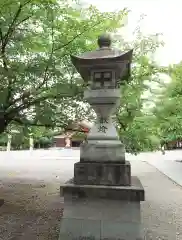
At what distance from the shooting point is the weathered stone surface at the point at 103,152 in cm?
464

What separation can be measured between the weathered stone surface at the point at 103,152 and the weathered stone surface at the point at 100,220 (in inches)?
26.0

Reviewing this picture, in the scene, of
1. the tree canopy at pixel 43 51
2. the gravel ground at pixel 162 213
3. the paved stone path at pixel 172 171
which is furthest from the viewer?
the paved stone path at pixel 172 171

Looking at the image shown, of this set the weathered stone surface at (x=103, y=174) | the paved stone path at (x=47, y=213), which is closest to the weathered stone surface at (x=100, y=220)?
the weathered stone surface at (x=103, y=174)

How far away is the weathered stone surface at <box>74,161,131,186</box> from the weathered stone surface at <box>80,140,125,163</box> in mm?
106

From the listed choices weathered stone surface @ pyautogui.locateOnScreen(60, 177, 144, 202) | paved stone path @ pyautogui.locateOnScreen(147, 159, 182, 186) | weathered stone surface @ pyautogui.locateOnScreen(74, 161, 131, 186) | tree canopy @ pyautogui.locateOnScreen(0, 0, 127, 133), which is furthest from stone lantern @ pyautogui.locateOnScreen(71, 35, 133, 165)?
paved stone path @ pyautogui.locateOnScreen(147, 159, 182, 186)

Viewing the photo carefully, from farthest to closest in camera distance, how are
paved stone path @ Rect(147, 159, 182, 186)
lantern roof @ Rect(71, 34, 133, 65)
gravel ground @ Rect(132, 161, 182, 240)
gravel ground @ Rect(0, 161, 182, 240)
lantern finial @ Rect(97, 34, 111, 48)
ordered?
paved stone path @ Rect(147, 159, 182, 186) < gravel ground @ Rect(132, 161, 182, 240) < gravel ground @ Rect(0, 161, 182, 240) < lantern finial @ Rect(97, 34, 111, 48) < lantern roof @ Rect(71, 34, 133, 65)

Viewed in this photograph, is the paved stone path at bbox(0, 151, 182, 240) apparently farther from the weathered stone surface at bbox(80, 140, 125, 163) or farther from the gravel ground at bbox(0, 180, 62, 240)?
the weathered stone surface at bbox(80, 140, 125, 163)

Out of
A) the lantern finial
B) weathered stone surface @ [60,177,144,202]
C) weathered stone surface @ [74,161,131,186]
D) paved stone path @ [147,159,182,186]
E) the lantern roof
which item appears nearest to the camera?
weathered stone surface @ [60,177,144,202]

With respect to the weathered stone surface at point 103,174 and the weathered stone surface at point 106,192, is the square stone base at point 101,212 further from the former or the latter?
the weathered stone surface at point 103,174

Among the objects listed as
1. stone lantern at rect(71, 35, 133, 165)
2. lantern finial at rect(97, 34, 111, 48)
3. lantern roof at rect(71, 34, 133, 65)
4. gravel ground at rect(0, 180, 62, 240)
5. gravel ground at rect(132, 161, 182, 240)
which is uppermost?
lantern finial at rect(97, 34, 111, 48)

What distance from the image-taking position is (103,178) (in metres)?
4.50

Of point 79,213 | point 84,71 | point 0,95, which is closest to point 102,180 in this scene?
point 79,213

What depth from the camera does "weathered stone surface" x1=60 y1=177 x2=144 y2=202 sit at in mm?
4238

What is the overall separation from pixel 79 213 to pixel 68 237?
1.23 feet
